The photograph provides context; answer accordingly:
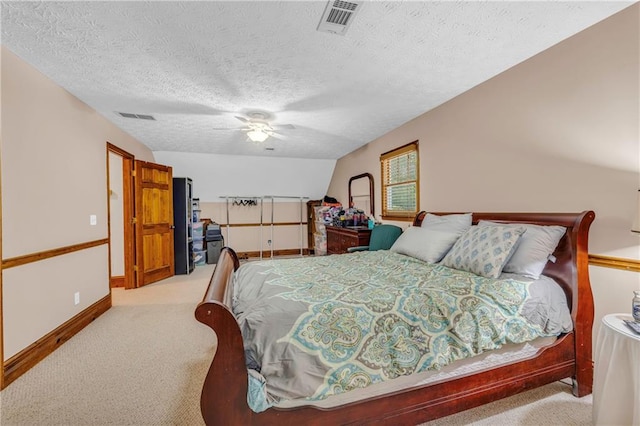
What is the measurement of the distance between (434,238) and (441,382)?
132 centimetres

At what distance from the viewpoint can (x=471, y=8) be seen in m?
1.70

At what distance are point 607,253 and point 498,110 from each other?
1.48m

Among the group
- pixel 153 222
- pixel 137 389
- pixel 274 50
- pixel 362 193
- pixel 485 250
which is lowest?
pixel 137 389

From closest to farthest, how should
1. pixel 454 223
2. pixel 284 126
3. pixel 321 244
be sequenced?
pixel 454 223, pixel 284 126, pixel 321 244

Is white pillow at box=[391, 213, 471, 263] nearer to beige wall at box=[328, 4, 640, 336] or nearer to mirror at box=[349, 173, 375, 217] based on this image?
beige wall at box=[328, 4, 640, 336]

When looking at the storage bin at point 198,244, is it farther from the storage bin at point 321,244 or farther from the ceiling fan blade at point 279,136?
the ceiling fan blade at point 279,136

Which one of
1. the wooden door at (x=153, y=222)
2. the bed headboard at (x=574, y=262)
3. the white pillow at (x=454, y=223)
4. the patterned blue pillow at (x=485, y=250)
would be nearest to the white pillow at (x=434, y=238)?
the white pillow at (x=454, y=223)

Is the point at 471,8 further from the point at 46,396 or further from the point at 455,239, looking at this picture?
the point at 46,396

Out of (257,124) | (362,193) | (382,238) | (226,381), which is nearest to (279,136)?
(257,124)

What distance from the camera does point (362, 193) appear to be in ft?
17.4

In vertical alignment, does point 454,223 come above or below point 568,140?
below

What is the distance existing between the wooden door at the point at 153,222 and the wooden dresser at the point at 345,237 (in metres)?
3.01

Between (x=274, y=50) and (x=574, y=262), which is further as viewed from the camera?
(x=274, y=50)

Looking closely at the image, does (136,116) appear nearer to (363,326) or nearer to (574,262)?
(363,326)
